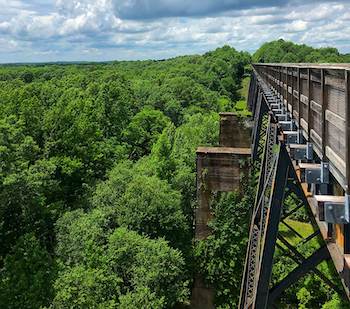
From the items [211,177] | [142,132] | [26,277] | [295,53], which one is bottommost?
[26,277]

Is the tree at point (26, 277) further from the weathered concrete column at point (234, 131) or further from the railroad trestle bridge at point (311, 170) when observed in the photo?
the weathered concrete column at point (234, 131)

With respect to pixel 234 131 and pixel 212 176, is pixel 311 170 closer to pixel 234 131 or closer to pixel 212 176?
pixel 212 176

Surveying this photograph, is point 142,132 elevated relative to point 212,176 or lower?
lower

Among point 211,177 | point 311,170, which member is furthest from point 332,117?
point 211,177

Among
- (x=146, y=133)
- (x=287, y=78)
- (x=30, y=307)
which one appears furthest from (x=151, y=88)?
(x=287, y=78)

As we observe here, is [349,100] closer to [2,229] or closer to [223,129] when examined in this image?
[2,229]

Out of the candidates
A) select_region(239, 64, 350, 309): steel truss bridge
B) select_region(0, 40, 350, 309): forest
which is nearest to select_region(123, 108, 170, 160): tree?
select_region(0, 40, 350, 309): forest

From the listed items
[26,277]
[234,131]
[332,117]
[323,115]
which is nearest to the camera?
[332,117]

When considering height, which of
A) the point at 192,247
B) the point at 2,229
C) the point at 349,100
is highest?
the point at 349,100
